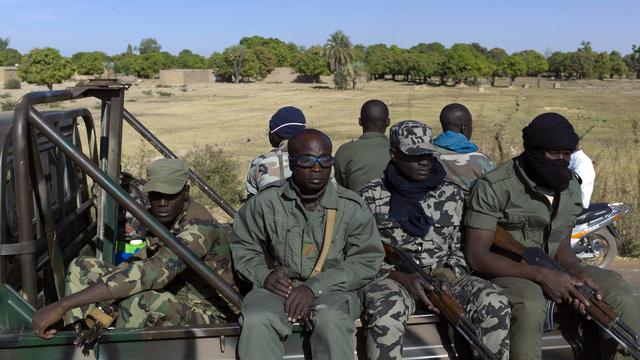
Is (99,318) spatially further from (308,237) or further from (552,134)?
(552,134)

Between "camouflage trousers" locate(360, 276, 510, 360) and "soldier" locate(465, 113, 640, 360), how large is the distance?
9cm

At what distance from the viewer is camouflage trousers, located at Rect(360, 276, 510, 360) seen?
2697 mm

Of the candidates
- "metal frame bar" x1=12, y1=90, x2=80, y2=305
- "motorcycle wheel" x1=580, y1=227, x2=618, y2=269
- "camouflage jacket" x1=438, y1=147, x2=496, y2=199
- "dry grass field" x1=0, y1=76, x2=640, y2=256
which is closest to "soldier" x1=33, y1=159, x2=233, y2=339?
"metal frame bar" x1=12, y1=90, x2=80, y2=305

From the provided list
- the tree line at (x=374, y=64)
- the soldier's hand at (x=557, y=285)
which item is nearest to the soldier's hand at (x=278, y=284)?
the soldier's hand at (x=557, y=285)

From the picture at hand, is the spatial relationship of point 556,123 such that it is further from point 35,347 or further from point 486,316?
point 35,347

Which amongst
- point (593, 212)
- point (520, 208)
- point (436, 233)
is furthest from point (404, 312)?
point (593, 212)

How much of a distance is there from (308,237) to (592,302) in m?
1.34

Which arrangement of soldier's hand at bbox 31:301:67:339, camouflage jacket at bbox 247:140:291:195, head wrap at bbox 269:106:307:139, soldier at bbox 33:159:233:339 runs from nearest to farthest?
soldier's hand at bbox 31:301:67:339 < soldier at bbox 33:159:233:339 < camouflage jacket at bbox 247:140:291:195 < head wrap at bbox 269:106:307:139

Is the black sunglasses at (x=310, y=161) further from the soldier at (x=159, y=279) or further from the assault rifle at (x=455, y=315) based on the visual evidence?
the assault rifle at (x=455, y=315)

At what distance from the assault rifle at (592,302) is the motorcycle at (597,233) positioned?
326 centimetres

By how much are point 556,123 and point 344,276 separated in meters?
1.31

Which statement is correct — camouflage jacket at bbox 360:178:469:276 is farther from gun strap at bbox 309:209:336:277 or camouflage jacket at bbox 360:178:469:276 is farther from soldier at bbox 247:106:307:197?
soldier at bbox 247:106:307:197

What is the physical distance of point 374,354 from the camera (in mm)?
2686

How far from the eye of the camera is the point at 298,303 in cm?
268
